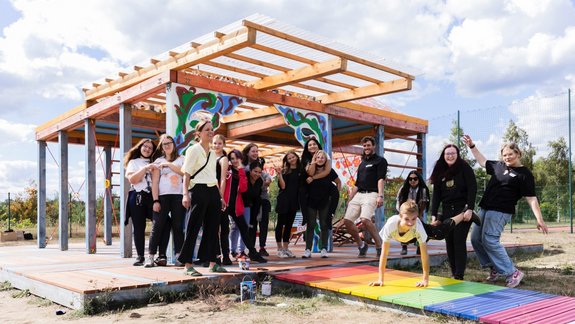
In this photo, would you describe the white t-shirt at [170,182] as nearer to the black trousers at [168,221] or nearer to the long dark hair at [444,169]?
the black trousers at [168,221]

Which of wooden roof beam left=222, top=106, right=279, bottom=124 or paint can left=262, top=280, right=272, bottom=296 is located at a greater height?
wooden roof beam left=222, top=106, right=279, bottom=124

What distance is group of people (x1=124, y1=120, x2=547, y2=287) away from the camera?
5.02 meters

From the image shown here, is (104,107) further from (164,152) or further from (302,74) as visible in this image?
(302,74)

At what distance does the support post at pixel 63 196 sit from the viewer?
32.0ft

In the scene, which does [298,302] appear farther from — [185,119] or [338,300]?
[185,119]

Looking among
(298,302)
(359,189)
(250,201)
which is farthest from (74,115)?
(298,302)

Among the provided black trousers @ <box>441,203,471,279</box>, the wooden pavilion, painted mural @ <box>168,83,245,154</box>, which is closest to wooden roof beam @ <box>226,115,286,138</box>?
the wooden pavilion

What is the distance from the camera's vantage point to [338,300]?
472 cm

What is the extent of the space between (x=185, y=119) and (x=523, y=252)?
653 centimetres

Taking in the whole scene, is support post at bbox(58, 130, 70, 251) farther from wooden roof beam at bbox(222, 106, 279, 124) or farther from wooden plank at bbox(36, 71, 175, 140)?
wooden roof beam at bbox(222, 106, 279, 124)

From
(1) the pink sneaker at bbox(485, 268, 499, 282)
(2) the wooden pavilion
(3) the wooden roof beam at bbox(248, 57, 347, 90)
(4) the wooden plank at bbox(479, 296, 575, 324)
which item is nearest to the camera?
(4) the wooden plank at bbox(479, 296, 575, 324)

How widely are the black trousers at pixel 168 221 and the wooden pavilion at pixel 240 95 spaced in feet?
3.41

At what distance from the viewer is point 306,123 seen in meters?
8.52

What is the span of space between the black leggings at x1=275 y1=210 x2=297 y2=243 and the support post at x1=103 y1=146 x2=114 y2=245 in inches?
139
